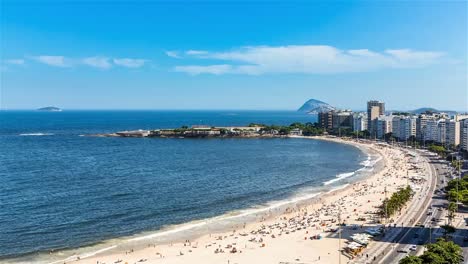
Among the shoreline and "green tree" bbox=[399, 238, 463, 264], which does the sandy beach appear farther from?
"green tree" bbox=[399, 238, 463, 264]

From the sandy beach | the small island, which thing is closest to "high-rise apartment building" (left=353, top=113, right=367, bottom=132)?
the small island

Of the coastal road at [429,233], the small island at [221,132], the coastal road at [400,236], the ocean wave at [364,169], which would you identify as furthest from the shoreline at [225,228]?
the small island at [221,132]

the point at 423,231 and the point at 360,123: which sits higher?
the point at 360,123

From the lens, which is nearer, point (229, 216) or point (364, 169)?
point (229, 216)

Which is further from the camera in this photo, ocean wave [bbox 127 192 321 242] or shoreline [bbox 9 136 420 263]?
ocean wave [bbox 127 192 321 242]

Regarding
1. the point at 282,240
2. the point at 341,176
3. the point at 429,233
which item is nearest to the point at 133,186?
the point at 282,240

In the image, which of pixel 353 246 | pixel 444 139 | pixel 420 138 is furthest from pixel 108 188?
pixel 420 138

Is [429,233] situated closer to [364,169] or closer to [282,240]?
[282,240]
